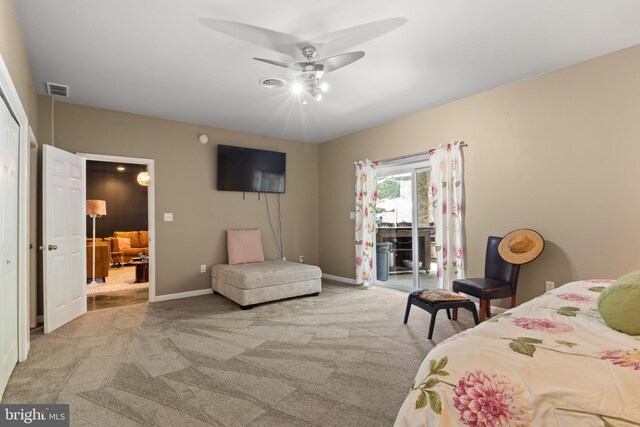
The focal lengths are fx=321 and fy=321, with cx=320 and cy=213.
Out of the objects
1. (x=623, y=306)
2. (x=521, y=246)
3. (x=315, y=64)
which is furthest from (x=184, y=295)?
(x=623, y=306)

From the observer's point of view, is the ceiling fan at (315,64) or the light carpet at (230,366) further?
the ceiling fan at (315,64)

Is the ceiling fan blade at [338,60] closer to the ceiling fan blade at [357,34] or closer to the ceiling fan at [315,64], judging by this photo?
the ceiling fan at [315,64]

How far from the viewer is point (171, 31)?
2.56 meters

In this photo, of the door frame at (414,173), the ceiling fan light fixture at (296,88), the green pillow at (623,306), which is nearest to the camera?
the green pillow at (623,306)

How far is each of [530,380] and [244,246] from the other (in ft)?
15.1

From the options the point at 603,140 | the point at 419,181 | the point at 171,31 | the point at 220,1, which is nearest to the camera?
the point at 220,1

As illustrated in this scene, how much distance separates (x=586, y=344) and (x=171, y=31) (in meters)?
3.23

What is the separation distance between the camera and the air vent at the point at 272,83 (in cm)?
341

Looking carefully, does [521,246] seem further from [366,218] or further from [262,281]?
[262,281]

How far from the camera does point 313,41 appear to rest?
2725mm

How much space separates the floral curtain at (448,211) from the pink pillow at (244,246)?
2808mm

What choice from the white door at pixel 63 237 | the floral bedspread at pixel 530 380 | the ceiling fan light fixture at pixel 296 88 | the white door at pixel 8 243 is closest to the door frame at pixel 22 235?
the white door at pixel 8 243

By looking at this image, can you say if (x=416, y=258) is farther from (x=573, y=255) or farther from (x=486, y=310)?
(x=573, y=255)

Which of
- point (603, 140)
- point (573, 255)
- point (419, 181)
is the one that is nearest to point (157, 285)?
point (419, 181)
